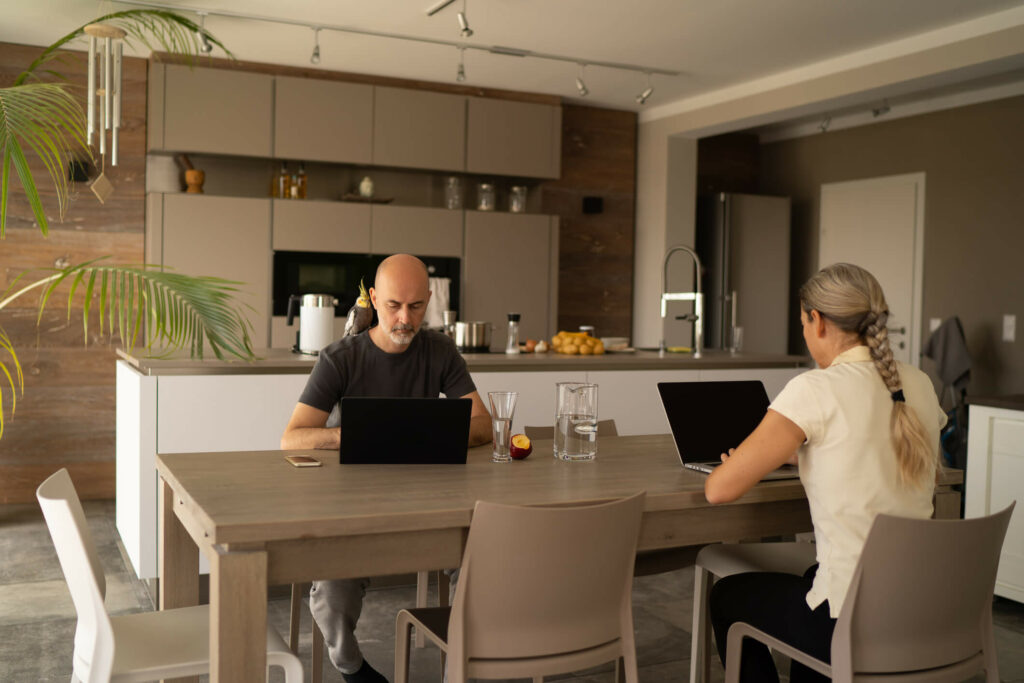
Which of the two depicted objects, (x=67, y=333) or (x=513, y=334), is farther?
(x=67, y=333)

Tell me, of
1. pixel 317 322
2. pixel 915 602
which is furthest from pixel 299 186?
pixel 915 602

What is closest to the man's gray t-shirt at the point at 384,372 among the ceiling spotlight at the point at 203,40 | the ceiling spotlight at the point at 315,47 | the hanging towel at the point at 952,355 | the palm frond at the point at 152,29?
the palm frond at the point at 152,29

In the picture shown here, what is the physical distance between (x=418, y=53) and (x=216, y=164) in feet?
4.92

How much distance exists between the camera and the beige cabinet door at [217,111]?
216 inches

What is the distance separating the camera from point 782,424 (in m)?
1.86

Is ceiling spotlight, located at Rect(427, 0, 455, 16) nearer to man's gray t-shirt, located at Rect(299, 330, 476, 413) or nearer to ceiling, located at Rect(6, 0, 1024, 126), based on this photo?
ceiling, located at Rect(6, 0, 1024, 126)

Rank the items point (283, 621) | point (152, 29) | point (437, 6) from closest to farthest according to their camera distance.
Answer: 1. point (283, 621)
2. point (152, 29)
3. point (437, 6)

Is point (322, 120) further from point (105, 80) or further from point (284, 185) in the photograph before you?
point (105, 80)

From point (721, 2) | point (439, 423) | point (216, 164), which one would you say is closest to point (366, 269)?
point (216, 164)

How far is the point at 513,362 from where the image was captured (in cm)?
414

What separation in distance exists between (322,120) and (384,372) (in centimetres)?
352

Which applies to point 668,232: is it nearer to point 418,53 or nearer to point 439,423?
point 418,53

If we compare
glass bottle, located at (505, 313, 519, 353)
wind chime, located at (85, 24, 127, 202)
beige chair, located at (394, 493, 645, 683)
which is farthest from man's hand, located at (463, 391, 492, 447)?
wind chime, located at (85, 24, 127, 202)

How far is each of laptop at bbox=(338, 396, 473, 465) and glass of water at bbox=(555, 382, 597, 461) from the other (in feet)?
0.87
